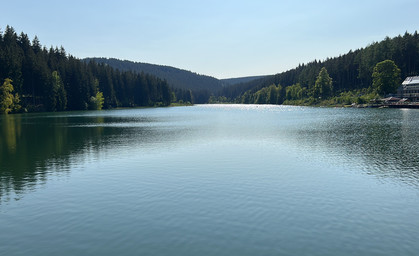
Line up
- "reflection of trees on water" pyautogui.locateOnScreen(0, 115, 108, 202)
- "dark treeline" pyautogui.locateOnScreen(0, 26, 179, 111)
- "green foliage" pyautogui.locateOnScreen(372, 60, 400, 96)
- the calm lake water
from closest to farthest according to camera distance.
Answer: the calm lake water, "reflection of trees on water" pyautogui.locateOnScreen(0, 115, 108, 202), "dark treeline" pyautogui.locateOnScreen(0, 26, 179, 111), "green foliage" pyautogui.locateOnScreen(372, 60, 400, 96)

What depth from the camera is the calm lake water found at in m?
13.2

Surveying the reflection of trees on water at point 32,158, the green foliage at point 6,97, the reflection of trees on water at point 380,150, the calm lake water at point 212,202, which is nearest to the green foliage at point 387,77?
the reflection of trees on water at point 380,150

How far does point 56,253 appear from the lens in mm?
12555

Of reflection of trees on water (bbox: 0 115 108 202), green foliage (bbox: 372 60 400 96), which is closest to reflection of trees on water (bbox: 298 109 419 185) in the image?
reflection of trees on water (bbox: 0 115 108 202)

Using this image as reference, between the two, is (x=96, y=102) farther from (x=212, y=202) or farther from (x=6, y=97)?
(x=212, y=202)

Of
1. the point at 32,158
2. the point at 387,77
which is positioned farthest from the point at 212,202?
the point at 387,77

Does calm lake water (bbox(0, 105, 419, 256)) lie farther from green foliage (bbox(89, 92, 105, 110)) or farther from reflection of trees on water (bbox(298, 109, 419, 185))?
green foliage (bbox(89, 92, 105, 110))

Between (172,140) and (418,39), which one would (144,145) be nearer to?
(172,140)

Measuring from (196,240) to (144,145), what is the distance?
30376 mm

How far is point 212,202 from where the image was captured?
18672mm

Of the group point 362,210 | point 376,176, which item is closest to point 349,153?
point 376,176

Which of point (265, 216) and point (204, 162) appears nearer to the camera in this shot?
point (265, 216)

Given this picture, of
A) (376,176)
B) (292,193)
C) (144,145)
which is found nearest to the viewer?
(292,193)

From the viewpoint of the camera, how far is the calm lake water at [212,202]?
13250 millimetres
